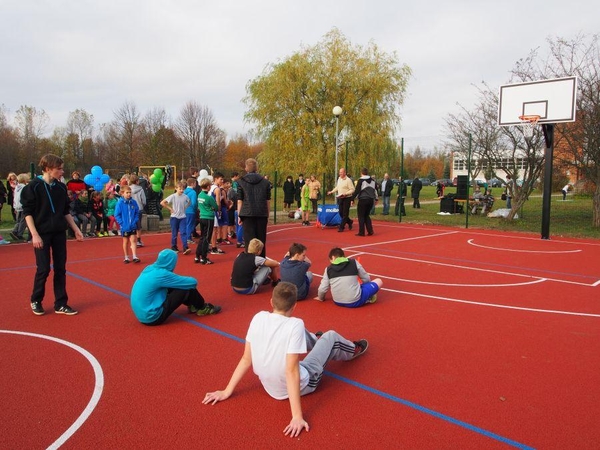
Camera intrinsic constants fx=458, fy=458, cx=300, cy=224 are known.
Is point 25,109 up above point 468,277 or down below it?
above

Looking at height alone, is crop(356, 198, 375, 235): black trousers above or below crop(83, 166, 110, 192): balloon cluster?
below

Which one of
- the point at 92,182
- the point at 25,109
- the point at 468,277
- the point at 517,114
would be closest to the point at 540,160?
the point at 517,114

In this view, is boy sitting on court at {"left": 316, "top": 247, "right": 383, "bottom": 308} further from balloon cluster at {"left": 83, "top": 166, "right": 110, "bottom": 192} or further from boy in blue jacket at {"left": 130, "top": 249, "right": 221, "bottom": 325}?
balloon cluster at {"left": 83, "top": 166, "right": 110, "bottom": 192}

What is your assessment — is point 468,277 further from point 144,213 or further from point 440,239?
point 144,213

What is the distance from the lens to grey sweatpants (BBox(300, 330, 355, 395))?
378 centimetres

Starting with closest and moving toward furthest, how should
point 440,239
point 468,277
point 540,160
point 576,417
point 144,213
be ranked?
point 576,417 → point 468,277 → point 440,239 → point 144,213 → point 540,160

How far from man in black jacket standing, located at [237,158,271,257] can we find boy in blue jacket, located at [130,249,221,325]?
2909mm

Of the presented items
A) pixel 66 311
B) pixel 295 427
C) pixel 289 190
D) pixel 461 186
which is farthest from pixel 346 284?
pixel 461 186

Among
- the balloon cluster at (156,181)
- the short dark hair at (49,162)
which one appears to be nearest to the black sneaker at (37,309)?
the short dark hair at (49,162)

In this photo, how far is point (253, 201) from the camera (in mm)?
8312

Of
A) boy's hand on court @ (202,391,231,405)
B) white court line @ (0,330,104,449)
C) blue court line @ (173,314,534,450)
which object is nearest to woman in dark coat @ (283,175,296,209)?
white court line @ (0,330,104,449)

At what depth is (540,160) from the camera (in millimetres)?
17922

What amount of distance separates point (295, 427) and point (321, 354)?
851mm

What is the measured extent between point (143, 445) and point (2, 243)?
1071cm
